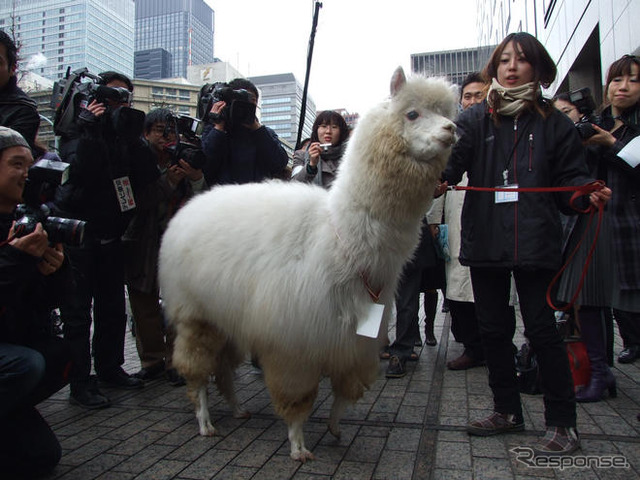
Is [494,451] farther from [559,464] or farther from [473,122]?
[473,122]

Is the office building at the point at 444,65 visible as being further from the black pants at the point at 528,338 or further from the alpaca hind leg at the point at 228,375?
the alpaca hind leg at the point at 228,375

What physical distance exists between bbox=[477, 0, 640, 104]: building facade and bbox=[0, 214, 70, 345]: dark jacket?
14.9 feet

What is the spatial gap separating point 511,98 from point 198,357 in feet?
8.78

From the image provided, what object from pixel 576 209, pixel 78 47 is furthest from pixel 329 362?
pixel 78 47

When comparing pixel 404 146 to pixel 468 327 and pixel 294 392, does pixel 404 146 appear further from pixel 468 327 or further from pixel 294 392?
pixel 468 327

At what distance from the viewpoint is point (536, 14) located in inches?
740

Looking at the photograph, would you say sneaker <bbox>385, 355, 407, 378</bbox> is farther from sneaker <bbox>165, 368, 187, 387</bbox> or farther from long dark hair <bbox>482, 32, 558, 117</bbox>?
long dark hair <bbox>482, 32, 558, 117</bbox>

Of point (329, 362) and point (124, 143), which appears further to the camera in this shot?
point (124, 143)

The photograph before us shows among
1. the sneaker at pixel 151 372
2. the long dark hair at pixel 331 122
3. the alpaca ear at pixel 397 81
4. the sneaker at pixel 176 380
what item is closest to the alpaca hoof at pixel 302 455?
the sneaker at pixel 176 380

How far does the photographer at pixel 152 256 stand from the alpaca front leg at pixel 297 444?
1899 mm

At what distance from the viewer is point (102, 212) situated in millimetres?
4098

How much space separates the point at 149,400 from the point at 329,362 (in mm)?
2048

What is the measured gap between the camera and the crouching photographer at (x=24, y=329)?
2408mm

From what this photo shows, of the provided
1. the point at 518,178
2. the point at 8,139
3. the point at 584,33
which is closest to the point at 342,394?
the point at 518,178
